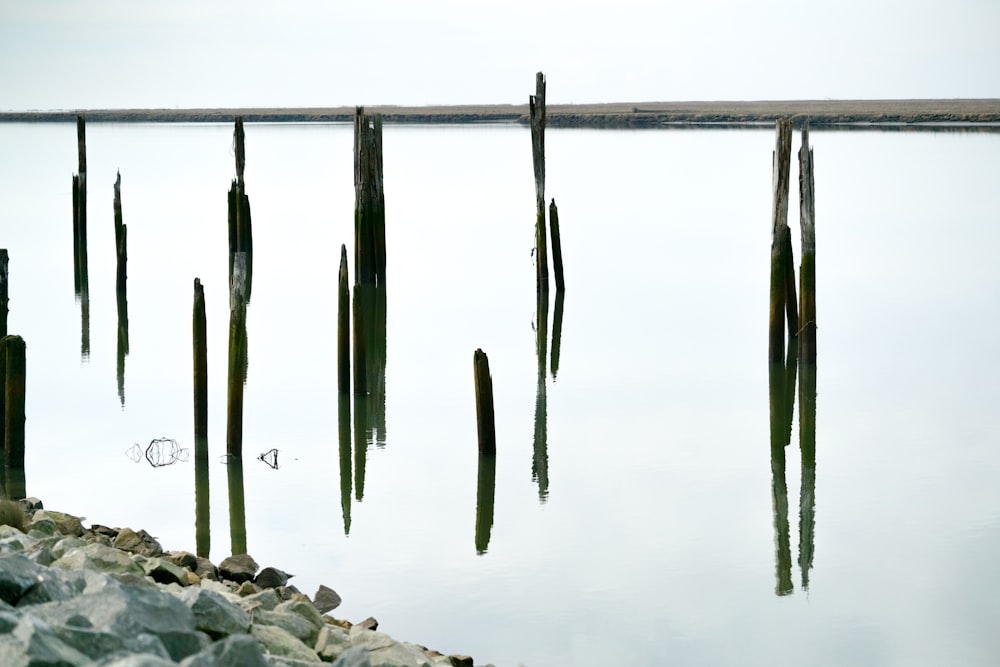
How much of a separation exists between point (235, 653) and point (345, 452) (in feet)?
25.6

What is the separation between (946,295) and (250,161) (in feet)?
153

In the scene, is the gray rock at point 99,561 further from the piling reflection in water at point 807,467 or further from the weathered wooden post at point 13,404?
the piling reflection in water at point 807,467

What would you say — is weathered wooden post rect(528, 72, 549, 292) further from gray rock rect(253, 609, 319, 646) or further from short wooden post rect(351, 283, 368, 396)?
gray rock rect(253, 609, 319, 646)

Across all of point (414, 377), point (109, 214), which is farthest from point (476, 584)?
point (109, 214)

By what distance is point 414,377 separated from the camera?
17062mm

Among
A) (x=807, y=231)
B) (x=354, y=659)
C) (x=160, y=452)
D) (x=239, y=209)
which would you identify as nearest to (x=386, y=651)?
(x=354, y=659)

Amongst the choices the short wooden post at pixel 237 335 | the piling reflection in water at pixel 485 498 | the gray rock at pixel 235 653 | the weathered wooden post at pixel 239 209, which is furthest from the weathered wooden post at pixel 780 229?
the weathered wooden post at pixel 239 209

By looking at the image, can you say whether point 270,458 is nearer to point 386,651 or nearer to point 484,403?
point 484,403

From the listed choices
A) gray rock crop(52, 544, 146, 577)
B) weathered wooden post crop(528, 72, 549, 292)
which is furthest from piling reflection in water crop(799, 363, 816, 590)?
weathered wooden post crop(528, 72, 549, 292)

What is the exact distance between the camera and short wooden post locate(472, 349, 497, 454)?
38.0 feet

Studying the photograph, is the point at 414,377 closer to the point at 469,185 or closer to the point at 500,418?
the point at 500,418

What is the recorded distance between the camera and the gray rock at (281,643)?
6.83 meters

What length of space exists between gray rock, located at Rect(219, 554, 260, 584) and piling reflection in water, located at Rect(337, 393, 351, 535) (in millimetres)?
1841

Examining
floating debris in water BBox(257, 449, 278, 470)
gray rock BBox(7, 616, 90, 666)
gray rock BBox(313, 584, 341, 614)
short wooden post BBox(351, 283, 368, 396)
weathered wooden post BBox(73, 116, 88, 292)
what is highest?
weathered wooden post BBox(73, 116, 88, 292)
